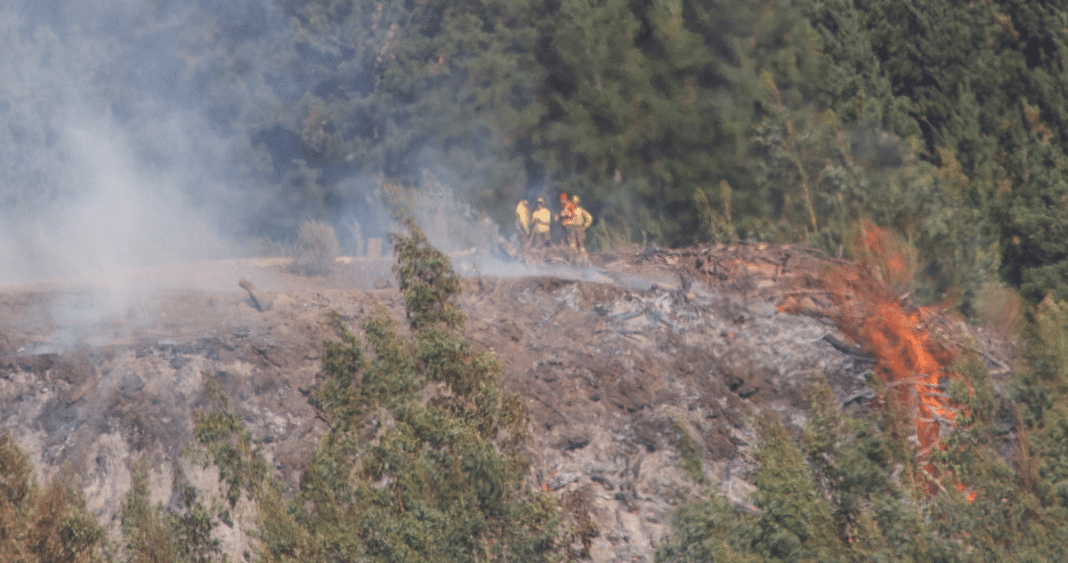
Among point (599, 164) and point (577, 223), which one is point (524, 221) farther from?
point (599, 164)

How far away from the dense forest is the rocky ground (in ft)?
3.80

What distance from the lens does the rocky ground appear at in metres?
9.72

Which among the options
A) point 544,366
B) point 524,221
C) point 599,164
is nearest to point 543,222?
point 524,221

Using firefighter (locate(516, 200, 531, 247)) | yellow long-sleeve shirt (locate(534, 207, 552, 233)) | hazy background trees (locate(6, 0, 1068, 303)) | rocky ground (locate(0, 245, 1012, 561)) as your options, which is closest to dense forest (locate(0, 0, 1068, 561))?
hazy background trees (locate(6, 0, 1068, 303))

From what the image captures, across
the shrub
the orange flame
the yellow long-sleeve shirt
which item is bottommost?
the orange flame

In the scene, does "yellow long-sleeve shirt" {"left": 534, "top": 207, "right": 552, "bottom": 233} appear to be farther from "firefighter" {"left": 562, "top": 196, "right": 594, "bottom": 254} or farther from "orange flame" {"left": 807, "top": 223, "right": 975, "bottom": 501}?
"orange flame" {"left": 807, "top": 223, "right": 975, "bottom": 501}

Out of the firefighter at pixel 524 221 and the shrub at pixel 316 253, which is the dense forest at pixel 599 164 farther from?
the firefighter at pixel 524 221

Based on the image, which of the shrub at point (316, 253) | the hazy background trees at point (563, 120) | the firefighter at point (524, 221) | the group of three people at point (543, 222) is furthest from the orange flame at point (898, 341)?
the shrub at point (316, 253)

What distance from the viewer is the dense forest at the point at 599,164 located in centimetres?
752

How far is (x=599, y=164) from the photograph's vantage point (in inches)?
744

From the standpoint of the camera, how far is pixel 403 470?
23.6ft

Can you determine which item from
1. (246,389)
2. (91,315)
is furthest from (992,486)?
(91,315)

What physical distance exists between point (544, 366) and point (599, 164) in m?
8.24

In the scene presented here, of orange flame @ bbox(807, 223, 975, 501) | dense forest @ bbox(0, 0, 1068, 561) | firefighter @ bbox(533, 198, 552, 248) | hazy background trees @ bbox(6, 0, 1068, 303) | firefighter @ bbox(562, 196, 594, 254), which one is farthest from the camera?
hazy background trees @ bbox(6, 0, 1068, 303)
